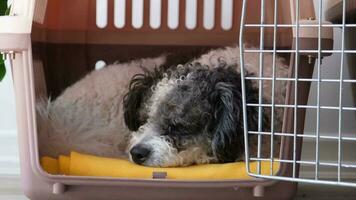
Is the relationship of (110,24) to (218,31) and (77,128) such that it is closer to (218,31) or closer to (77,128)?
(218,31)

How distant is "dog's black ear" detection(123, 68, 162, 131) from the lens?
1.43 m

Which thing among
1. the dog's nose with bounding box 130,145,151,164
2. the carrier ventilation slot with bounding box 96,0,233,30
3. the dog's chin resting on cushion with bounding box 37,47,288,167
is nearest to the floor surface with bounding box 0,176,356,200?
the dog's chin resting on cushion with bounding box 37,47,288,167

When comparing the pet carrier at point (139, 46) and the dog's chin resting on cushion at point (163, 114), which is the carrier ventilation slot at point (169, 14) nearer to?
the pet carrier at point (139, 46)

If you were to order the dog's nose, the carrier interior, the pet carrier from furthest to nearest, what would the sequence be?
the carrier interior → the dog's nose → the pet carrier

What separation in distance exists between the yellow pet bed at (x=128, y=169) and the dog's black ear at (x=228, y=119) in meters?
0.07

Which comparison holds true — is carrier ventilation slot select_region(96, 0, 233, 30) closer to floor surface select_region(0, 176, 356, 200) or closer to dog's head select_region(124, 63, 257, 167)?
dog's head select_region(124, 63, 257, 167)

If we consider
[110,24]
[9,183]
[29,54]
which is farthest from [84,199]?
[110,24]

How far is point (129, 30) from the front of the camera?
1743mm

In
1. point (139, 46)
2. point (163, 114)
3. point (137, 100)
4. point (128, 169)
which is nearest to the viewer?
point (128, 169)

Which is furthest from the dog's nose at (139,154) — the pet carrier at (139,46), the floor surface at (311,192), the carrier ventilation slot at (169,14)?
the carrier ventilation slot at (169,14)

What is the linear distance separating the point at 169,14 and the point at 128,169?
Result: 723mm

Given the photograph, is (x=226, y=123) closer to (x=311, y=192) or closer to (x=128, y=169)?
(x=128, y=169)

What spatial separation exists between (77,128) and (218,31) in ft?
1.79

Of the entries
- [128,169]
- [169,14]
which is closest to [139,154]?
[128,169]
